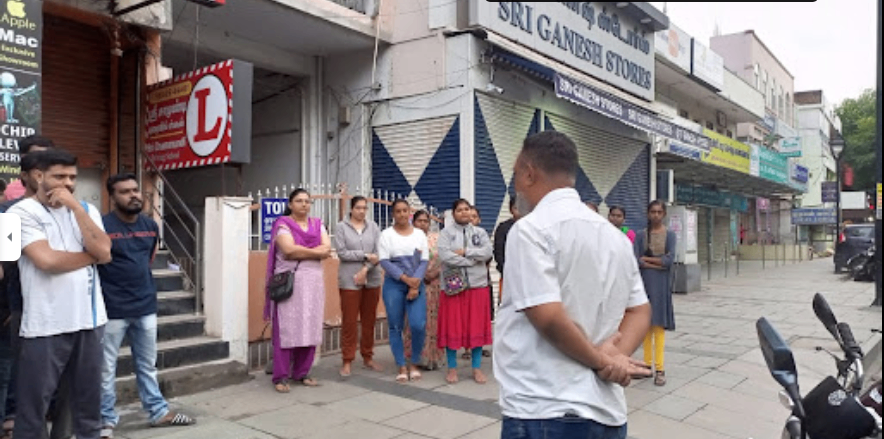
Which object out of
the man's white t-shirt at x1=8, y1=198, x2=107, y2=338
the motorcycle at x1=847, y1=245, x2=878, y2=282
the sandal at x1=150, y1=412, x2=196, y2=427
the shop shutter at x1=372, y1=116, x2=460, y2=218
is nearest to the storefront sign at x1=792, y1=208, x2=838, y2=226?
the motorcycle at x1=847, y1=245, x2=878, y2=282

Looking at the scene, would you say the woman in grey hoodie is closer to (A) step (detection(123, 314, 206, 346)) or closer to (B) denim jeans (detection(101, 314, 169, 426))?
(A) step (detection(123, 314, 206, 346))

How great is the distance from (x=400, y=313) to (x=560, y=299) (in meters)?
4.15

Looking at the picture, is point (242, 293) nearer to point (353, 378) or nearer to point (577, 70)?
point (353, 378)

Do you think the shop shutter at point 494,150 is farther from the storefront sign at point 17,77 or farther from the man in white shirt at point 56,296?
the man in white shirt at point 56,296

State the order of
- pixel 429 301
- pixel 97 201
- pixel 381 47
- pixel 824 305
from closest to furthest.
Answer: pixel 824 305 < pixel 429 301 < pixel 97 201 < pixel 381 47

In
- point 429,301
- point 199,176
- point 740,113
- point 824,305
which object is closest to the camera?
point 824,305

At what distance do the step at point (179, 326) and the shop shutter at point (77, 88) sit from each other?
2764mm

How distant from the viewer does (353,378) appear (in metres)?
5.97

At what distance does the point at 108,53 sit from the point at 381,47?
388cm

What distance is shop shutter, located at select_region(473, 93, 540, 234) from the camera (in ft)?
30.5

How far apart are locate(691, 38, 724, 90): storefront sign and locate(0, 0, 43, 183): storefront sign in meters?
15.4

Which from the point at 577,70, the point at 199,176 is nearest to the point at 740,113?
the point at 577,70

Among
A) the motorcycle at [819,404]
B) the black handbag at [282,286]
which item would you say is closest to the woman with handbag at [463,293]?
the black handbag at [282,286]

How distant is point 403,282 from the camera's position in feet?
19.4
